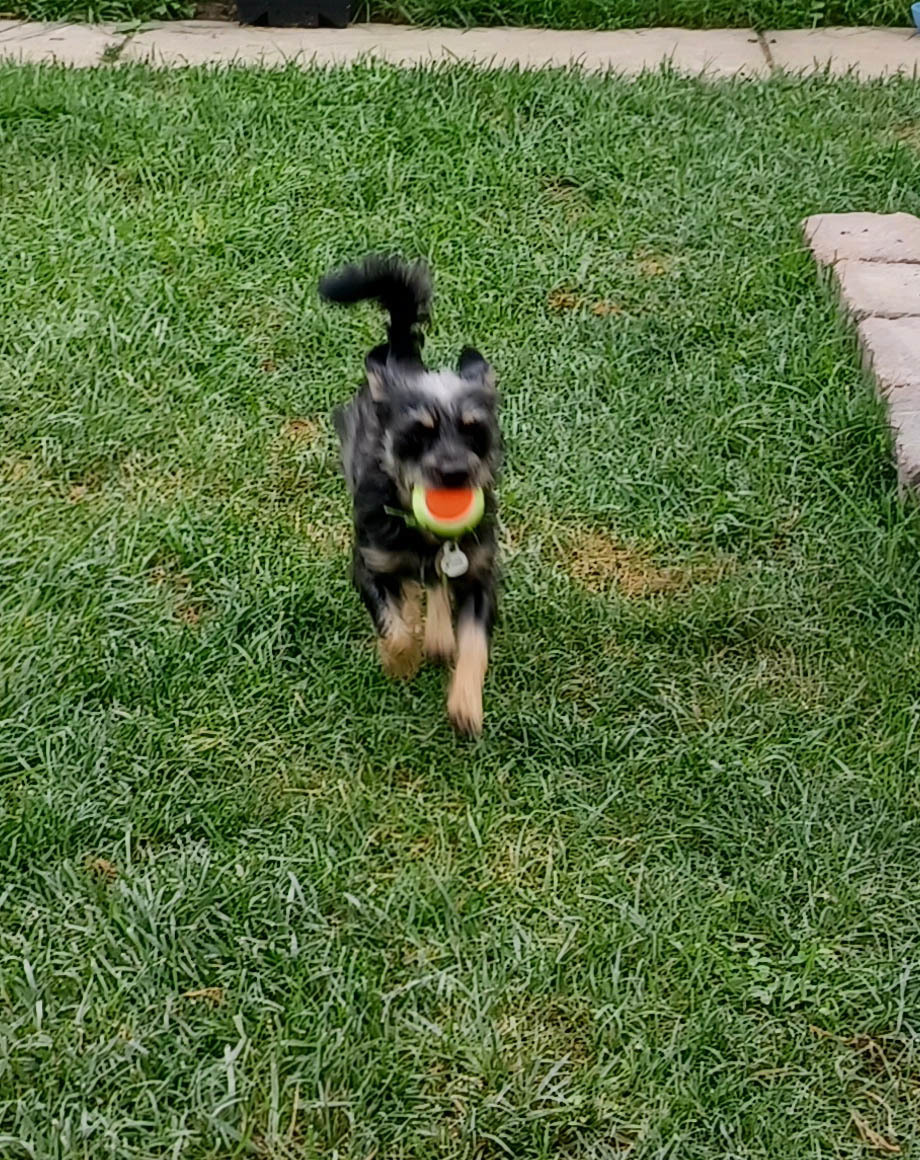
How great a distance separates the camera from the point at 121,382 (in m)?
4.31

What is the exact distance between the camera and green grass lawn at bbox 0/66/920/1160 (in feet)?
8.13

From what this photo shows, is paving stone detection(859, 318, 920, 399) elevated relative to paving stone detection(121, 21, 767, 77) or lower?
lower

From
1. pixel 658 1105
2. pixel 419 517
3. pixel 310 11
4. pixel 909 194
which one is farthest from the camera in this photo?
pixel 310 11

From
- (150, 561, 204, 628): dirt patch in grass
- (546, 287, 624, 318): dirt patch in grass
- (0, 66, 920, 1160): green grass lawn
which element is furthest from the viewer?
(546, 287, 624, 318): dirt patch in grass

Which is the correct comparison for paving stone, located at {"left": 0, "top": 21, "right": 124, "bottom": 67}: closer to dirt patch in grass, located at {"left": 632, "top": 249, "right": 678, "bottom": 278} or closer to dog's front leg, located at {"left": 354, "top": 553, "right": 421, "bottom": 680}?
dirt patch in grass, located at {"left": 632, "top": 249, "right": 678, "bottom": 278}

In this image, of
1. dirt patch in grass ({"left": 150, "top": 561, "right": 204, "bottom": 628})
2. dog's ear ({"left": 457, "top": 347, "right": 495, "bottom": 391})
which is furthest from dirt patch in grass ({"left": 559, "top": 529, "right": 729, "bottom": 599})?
dirt patch in grass ({"left": 150, "top": 561, "right": 204, "bottom": 628})

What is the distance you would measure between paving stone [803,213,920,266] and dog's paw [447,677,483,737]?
2534 mm

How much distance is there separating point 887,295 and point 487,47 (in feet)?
9.38

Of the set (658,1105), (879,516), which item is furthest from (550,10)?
(658,1105)

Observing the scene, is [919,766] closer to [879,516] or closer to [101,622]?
[879,516]

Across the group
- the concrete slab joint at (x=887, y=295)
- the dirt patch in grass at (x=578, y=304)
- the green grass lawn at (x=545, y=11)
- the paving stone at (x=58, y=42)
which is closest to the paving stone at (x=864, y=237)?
the concrete slab joint at (x=887, y=295)

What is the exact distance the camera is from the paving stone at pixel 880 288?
453cm

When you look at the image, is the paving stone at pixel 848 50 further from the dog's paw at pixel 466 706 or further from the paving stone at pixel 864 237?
the dog's paw at pixel 466 706

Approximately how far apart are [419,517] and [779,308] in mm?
2372
